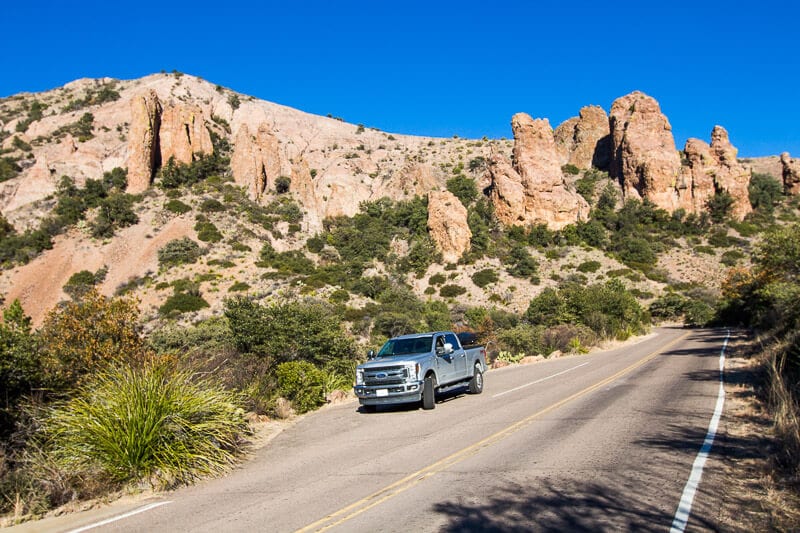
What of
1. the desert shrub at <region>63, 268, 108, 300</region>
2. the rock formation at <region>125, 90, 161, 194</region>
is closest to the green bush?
the desert shrub at <region>63, 268, 108, 300</region>

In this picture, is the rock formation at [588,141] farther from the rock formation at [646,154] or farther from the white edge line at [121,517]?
the white edge line at [121,517]

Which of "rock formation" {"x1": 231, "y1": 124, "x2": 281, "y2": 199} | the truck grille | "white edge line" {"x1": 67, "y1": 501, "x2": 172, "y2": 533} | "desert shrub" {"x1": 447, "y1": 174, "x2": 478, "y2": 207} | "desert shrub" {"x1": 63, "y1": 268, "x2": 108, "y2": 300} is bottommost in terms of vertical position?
"white edge line" {"x1": 67, "y1": 501, "x2": 172, "y2": 533}

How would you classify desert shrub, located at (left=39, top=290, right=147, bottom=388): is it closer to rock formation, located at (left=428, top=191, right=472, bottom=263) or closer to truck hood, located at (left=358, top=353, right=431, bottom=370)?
truck hood, located at (left=358, top=353, right=431, bottom=370)

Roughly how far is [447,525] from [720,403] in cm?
873

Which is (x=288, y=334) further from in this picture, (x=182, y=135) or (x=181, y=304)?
(x=182, y=135)

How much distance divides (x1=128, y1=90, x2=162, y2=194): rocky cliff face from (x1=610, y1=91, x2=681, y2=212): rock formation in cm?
6119

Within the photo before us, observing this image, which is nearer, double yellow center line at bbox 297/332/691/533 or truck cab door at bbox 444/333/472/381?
double yellow center line at bbox 297/332/691/533

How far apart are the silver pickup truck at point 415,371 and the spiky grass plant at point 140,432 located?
4.67 metres

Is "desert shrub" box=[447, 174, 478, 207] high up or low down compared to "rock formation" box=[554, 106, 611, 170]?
down

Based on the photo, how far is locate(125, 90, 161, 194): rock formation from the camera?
64.5 m

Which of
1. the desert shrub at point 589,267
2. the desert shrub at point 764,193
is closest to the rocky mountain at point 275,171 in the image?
the desert shrub at point 764,193

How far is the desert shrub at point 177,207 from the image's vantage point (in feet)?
197

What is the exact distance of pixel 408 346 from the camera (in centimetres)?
1443

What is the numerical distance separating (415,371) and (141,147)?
204 ft
